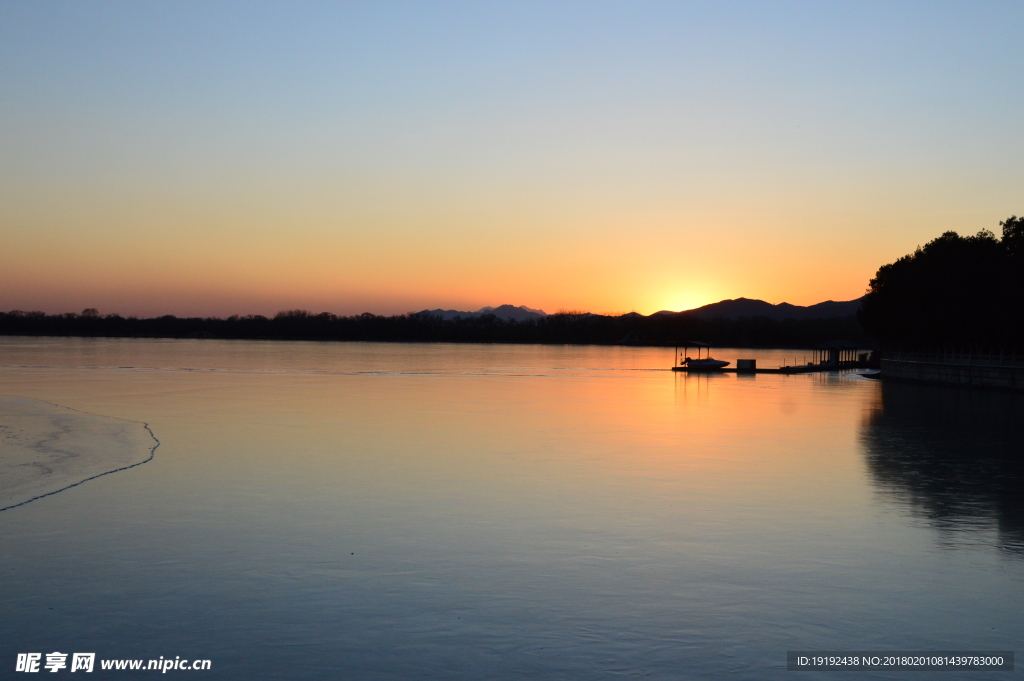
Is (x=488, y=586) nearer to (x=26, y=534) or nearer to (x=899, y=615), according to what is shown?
(x=899, y=615)

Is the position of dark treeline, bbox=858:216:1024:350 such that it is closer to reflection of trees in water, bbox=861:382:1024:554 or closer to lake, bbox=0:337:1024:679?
reflection of trees in water, bbox=861:382:1024:554

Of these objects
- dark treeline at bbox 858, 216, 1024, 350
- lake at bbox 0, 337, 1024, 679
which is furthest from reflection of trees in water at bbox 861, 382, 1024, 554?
dark treeline at bbox 858, 216, 1024, 350

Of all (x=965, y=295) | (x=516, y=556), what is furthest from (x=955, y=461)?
(x=965, y=295)

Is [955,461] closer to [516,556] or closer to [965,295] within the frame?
[516,556]

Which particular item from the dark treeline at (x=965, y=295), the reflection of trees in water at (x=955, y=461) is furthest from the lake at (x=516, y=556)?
the dark treeline at (x=965, y=295)

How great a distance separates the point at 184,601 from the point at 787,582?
5.83 m

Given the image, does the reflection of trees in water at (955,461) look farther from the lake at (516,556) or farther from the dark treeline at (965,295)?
the dark treeline at (965,295)

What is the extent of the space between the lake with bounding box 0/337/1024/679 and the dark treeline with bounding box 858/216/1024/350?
126ft

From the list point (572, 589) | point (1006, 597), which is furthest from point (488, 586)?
point (1006, 597)

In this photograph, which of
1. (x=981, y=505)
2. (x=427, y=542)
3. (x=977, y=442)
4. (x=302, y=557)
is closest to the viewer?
(x=302, y=557)

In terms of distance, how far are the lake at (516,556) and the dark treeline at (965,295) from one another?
126 ft

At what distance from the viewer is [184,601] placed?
25.1 ft

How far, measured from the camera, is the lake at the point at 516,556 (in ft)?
21.7

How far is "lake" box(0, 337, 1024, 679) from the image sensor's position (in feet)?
21.7
